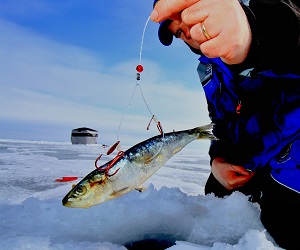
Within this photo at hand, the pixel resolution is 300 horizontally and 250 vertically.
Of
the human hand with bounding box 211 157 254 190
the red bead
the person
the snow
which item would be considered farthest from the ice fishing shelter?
the red bead

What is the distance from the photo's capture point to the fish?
1.30 metres

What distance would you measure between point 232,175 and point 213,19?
135 cm

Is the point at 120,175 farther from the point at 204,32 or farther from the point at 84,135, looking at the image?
the point at 84,135

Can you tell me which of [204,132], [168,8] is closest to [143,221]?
[204,132]

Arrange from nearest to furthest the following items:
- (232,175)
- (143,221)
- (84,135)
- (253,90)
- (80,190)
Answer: (80,190) → (143,221) → (253,90) → (232,175) → (84,135)

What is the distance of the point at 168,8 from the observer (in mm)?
993

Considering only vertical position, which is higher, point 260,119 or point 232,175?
point 260,119

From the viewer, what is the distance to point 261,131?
1797 millimetres

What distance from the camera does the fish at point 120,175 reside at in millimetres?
1302

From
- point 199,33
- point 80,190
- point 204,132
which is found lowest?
point 80,190

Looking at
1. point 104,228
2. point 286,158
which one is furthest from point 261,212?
point 104,228

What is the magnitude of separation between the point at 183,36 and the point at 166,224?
1052mm

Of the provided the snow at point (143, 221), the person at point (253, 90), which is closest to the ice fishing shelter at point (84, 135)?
the person at point (253, 90)

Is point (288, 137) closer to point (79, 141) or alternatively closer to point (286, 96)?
point (286, 96)
